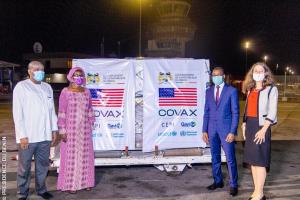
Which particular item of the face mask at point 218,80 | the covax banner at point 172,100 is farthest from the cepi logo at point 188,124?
the face mask at point 218,80

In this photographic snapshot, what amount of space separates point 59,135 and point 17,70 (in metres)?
49.6

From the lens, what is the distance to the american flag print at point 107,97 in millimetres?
6648

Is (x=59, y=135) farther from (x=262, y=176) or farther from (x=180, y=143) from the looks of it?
(x=262, y=176)

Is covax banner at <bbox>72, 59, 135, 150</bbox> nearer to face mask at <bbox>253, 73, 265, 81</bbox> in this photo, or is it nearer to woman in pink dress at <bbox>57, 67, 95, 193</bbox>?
woman in pink dress at <bbox>57, 67, 95, 193</bbox>

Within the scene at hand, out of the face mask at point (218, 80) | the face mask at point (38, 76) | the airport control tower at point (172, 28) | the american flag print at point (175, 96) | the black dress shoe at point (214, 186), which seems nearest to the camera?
the face mask at point (38, 76)

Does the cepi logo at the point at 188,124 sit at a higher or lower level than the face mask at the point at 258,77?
lower

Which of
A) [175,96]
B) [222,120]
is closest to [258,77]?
[222,120]

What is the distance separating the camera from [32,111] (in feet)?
17.7

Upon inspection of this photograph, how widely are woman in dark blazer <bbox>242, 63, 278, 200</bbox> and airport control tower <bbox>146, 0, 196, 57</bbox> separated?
4205 cm

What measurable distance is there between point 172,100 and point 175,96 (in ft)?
0.28

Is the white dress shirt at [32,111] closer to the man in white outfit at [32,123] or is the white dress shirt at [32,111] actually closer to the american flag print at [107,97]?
the man in white outfit at [32,123]

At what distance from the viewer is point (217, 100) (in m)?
5.99

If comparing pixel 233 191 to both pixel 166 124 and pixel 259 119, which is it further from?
pixel 166 124

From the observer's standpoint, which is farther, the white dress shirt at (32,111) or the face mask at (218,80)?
the face mask at (218,80)
